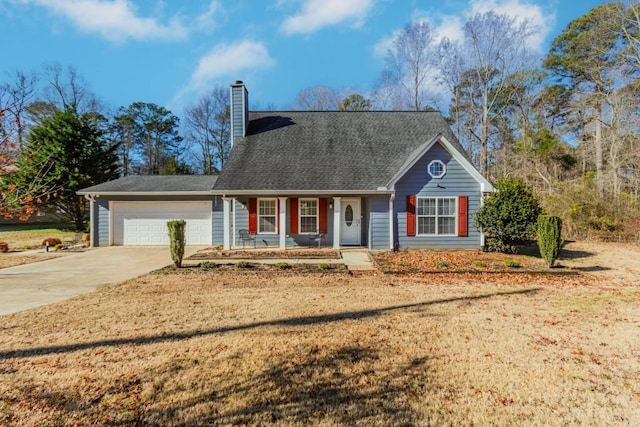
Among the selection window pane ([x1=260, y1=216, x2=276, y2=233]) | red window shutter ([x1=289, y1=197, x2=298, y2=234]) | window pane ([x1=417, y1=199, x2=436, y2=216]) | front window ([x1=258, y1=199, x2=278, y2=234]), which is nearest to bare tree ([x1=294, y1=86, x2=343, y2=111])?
red window shutter ([x1=289, y1=197, x2=298, y2=234])

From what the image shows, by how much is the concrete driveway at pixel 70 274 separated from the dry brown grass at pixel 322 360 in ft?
3.05

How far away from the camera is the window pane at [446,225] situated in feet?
42.0

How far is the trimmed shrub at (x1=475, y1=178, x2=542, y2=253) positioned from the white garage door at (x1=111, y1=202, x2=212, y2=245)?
11.7 m

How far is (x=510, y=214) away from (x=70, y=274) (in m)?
13.6

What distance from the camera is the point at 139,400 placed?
305cm

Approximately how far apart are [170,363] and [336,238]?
9.54m

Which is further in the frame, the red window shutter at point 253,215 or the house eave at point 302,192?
the red window shutter at point 253,215

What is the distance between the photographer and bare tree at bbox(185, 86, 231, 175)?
114 feet

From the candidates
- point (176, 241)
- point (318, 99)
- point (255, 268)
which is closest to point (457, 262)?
point (255, 268)

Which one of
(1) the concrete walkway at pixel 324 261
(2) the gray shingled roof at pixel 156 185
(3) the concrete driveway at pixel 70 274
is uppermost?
(2) the gray shingled roof at pixel 156 185

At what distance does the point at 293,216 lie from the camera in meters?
13.8

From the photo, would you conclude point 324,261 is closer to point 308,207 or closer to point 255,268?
point 255,268

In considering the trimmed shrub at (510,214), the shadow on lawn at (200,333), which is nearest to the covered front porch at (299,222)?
the trimmed shrub at (510,214)

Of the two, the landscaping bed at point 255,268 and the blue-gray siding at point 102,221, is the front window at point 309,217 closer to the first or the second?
the landscaping bed at point 255,268
